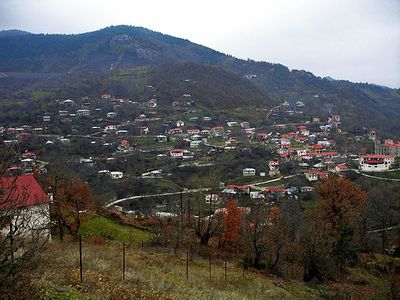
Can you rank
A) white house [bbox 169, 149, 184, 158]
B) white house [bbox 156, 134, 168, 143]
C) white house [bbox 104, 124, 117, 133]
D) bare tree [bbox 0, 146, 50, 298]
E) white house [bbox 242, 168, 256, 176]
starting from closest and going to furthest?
bare tree [bbox 0, 146, 50, 298] < white house [bbox 242, 168, 256, 176] < white house [bbox 169, 149, 184, 158] < white house [bbox 156, 134, 168, 143] < white house [bbox 104, 124, 117, 133]

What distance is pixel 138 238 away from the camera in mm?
20812

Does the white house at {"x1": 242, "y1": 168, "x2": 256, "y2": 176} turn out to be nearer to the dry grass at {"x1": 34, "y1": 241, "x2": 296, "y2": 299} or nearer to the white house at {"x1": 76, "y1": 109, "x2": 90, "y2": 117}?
the dry grass at {"x1": 34, "y1": 241, "x2": 296, "y2": 299}

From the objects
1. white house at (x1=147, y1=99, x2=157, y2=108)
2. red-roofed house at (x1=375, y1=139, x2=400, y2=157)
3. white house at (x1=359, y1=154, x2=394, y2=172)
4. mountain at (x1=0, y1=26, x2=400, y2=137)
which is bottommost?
white house at (x1=359, y1=154, x2=394, y2=172)

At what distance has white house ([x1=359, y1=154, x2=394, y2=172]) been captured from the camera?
2420 inches

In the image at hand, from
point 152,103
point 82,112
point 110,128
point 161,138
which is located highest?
point 152,103

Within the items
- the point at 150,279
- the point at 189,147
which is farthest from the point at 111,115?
the point at 150,279

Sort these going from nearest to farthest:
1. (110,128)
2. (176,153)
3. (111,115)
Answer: (176,153), (110,128), (111,115)

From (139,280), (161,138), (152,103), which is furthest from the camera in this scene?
(152,103)

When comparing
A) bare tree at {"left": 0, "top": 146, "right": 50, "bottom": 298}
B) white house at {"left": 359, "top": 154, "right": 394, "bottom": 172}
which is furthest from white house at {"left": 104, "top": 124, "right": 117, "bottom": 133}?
bare tree at {"left": 0, "top": 146, "right": 50, "bottom": 298}

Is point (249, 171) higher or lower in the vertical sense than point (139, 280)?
lower

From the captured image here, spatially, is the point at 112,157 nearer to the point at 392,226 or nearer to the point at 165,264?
the point at 392,226

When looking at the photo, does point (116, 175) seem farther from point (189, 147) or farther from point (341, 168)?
point (341, 168)

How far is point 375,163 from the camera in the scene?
6181 cm

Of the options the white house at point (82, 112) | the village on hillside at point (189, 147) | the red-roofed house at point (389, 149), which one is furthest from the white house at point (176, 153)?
the red-roofed house at point (389, 149)
